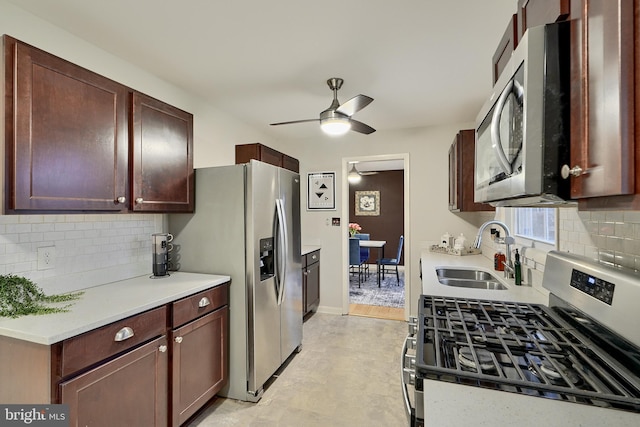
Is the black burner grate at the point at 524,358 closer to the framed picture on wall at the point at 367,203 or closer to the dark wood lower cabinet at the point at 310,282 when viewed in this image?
the dark wood lower cabinet at the point at 310,282

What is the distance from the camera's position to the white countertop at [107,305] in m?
1.25

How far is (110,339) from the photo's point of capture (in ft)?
4.70

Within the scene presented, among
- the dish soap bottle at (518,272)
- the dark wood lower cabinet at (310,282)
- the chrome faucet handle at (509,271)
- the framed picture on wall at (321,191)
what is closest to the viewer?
the dish soap bottle at (518,272)

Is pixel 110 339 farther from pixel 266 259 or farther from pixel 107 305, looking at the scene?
pixel 266 259

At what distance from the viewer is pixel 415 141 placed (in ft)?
12.9

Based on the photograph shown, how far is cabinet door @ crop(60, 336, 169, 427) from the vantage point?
4.31 feet

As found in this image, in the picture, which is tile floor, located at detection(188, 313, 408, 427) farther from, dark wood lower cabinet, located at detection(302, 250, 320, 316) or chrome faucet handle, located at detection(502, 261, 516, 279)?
chrome faucet handle, located at detection(502, 261, 516, 279)

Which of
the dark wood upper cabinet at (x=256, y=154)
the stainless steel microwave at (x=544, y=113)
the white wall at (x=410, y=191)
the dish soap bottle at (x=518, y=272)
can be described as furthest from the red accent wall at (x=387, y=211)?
the stainless steel microwave at (x=544, y=113)

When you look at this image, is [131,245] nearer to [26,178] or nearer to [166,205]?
[166,205]

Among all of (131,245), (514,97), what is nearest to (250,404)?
(131,245)

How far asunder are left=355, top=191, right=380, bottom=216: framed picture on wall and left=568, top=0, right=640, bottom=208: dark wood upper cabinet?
7.05 metres

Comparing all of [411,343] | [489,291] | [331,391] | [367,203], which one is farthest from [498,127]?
[367,203]

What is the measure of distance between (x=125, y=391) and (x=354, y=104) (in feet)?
7.22

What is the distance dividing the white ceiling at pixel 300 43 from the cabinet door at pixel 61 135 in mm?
396
